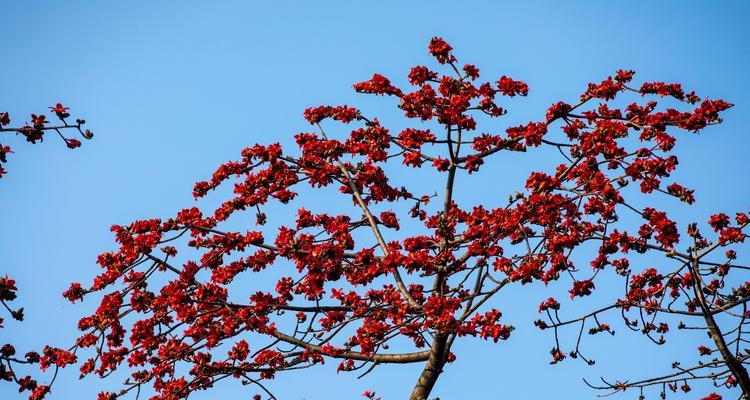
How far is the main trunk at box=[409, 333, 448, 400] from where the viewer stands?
8.69 metres

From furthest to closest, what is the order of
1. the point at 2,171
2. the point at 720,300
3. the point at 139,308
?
1. the point at 720,300
2. the point at 139,308
3. the point at 2,171

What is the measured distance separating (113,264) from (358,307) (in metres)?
2.80

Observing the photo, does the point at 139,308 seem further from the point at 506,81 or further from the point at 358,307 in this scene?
the point at 506,81

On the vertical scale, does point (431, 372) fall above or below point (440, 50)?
below

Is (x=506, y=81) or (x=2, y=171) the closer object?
(x=2, y=171)

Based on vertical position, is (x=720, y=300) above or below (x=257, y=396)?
above

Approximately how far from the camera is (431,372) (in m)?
8.77

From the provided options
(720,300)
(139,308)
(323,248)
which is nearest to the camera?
(323,248)

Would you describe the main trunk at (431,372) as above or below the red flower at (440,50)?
below

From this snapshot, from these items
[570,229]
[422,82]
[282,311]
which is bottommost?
[282,311]

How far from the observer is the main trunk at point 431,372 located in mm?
8688

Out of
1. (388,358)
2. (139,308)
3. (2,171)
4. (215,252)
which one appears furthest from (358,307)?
(2,171)

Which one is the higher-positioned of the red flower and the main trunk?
the red flower

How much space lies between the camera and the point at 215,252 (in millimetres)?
9133
